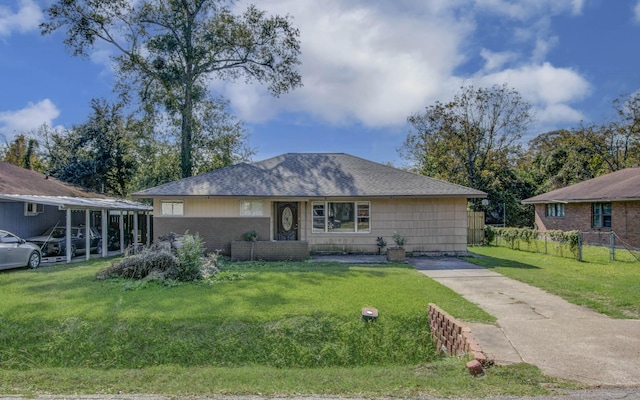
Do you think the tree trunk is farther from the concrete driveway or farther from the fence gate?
the concrete driveway

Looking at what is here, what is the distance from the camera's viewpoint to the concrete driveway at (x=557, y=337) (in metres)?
4.63

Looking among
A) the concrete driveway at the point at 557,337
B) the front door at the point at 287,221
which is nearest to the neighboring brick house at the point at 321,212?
the front door at the point at 287,221

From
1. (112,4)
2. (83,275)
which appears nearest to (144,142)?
(112,4)

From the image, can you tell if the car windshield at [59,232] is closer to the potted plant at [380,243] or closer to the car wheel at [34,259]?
the car wheel at [34,259]

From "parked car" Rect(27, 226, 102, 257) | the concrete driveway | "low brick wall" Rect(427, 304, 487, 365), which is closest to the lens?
the concrete driveway

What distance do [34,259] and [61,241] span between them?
2.74m

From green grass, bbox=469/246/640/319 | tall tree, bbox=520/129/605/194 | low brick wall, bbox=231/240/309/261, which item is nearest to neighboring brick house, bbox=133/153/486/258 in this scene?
low brick wall, bbox=231/240/309/261

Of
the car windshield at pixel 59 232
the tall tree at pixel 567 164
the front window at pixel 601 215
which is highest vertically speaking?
the tall tree at pixel 567 164

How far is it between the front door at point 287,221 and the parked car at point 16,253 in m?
8.47

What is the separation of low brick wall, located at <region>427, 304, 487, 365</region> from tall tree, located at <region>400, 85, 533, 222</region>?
23.9m

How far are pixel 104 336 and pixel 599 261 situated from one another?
52.5ft

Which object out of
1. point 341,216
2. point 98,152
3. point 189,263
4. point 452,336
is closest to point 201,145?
point 98,152

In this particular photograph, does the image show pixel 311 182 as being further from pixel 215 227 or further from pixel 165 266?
pixel 165 266

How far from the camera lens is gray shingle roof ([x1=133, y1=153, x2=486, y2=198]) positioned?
50.2ft
